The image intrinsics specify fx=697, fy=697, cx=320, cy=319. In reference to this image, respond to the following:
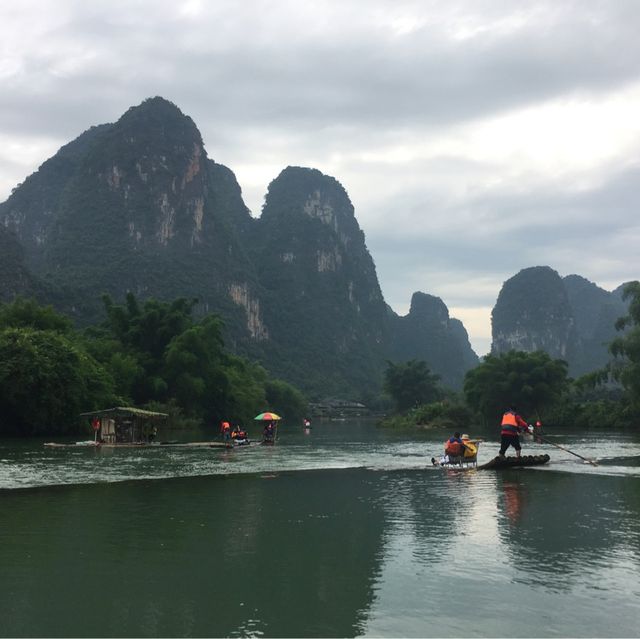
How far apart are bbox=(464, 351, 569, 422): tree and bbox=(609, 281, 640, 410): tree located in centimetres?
1352

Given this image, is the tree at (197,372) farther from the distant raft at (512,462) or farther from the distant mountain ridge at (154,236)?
the distant mountain ridge at (154,236)

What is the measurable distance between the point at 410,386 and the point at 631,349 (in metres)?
51.3

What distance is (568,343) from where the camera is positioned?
19962cm

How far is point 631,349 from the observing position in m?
45.2

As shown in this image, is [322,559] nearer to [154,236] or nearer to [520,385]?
[520,385]

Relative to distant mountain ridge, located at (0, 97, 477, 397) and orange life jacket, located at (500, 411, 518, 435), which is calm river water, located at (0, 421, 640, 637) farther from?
distant mountain ridge, located at (0, 97, 477, 397)

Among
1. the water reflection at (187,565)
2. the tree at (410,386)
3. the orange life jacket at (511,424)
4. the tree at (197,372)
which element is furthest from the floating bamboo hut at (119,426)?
the tree at (410,386)

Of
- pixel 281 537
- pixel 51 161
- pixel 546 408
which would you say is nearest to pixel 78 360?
pixel 281 537

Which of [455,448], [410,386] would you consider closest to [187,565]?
[455,448]

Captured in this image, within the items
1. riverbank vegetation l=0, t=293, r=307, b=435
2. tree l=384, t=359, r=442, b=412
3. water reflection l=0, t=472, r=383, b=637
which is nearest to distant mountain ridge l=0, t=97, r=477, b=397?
tree l=384, t=359, r=442, b=412

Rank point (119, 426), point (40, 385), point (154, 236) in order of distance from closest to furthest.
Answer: point (119, 426) < point (40, 385) < point (154, 236)

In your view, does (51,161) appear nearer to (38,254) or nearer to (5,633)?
(38,254)

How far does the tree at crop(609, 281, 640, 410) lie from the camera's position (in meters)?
44.8

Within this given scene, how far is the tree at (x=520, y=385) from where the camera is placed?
62750 mm
